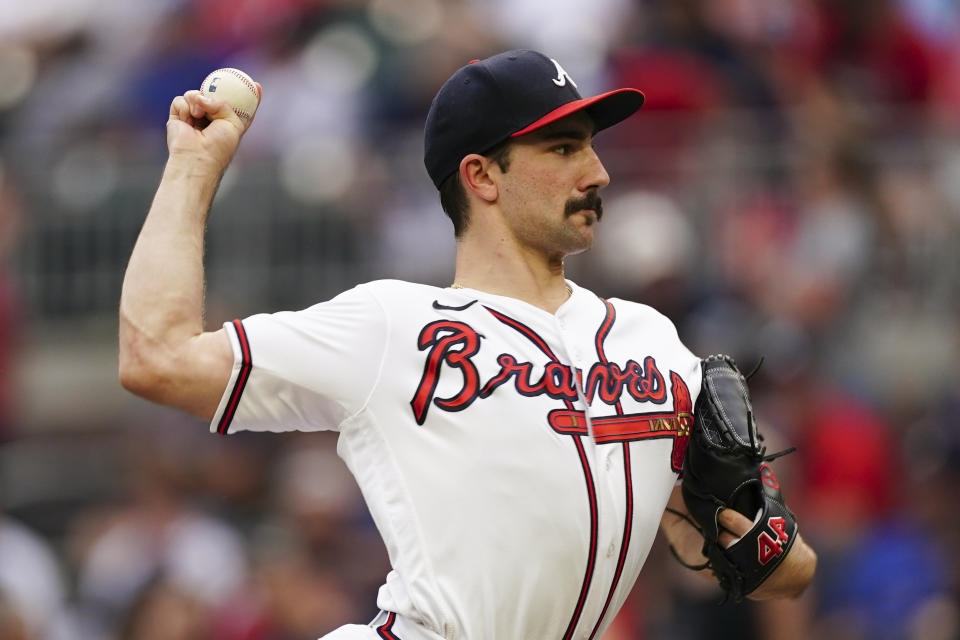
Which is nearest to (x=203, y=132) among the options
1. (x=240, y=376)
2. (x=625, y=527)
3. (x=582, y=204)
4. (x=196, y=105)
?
(x=196, y=105)

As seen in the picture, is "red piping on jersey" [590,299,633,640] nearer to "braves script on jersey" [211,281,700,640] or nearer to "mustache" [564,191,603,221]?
"braves script on jersey" [211,281,700,640]

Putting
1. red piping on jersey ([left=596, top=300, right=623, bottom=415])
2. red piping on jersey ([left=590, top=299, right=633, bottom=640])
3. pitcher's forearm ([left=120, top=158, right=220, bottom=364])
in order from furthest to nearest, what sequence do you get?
red piping on jersey ([left=596, top=300, right=623, bottom=415]), red piping on jersey ([left=590, top=299, right=633, bottom=640]), pitcher's forearm ([left=120, top=158, right=220, bottom=364])

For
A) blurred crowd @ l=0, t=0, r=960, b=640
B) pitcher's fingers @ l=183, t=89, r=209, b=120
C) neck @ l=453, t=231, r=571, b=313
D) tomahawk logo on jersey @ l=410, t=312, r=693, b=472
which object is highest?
pitcher's fingers @ l=183, t=89, r=209, b=120

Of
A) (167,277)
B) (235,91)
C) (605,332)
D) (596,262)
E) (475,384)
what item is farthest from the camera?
(596,262)

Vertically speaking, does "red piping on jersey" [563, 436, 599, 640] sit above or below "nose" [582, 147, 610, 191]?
below

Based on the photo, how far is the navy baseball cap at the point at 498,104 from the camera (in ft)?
12.0

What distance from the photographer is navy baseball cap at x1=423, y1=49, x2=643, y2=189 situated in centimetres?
365

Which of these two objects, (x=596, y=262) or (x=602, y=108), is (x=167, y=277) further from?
(x=596, y=262)

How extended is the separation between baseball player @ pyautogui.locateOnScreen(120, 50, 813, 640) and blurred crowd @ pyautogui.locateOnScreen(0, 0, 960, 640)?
3.12 m

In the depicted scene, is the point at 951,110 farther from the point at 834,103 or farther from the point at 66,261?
the point at 66,261

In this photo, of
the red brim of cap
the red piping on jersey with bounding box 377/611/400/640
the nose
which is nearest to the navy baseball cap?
the red brim of cap

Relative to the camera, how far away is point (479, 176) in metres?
3.74

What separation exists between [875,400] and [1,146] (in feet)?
17.3

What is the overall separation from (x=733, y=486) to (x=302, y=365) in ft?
3.65
